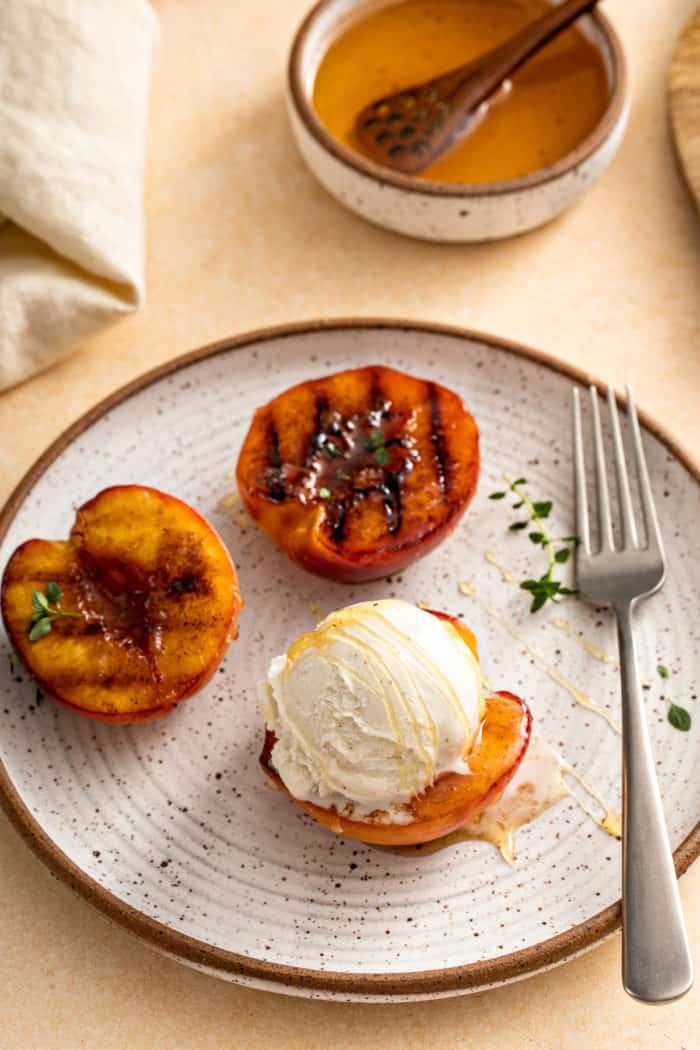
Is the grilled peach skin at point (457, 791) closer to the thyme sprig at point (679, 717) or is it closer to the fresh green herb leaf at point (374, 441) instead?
the thyme sprig at point (679, 717)

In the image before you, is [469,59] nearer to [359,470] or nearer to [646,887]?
[359,470]

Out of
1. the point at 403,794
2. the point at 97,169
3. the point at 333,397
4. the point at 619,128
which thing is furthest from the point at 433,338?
the point at 403,794

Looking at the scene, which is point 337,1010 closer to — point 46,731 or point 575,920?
point 575,920

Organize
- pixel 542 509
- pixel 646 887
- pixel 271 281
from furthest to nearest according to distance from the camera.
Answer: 1. pixel 271 281
2. pixel 542 509
3. pixel 646 887

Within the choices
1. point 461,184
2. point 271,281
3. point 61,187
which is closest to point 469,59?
point 461,184

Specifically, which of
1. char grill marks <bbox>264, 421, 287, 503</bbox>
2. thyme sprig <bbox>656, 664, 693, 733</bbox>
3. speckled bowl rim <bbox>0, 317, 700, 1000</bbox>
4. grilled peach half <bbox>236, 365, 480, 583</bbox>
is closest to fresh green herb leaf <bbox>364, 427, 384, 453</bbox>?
grilled peach half <bbox>236, 365, 480, 583</bbox>

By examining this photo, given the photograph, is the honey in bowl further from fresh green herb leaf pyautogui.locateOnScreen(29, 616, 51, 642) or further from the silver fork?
fresh green herb leaf pyautogui.locateOnScreen(29, 616, 51, 642)
